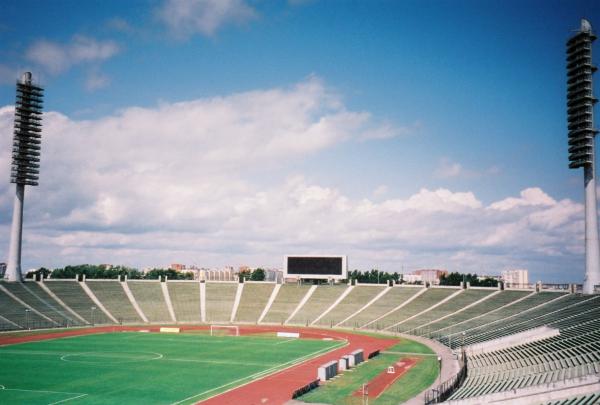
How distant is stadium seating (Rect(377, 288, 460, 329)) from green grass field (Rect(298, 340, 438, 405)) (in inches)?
1003

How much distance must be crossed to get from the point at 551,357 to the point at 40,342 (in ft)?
210

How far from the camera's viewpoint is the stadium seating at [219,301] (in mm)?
102375

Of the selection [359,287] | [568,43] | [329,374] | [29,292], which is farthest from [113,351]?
[568,43]

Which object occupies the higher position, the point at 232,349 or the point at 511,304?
the point at 511,304

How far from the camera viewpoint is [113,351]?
65.9 meters

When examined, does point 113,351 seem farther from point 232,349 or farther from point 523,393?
point 523,393

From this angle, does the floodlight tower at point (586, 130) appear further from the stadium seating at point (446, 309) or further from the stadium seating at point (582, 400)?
the stadium seating at point (582, 400)

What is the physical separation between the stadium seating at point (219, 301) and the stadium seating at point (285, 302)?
8.59 metres

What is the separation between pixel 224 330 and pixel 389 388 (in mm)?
48899

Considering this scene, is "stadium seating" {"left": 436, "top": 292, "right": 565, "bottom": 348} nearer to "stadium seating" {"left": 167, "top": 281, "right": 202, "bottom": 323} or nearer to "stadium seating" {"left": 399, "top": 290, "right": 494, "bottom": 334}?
"stadium seating" {"left": 399, "top": 290, "right": 494, "bottom": 334}

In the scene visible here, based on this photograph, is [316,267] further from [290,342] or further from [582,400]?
[582,400]

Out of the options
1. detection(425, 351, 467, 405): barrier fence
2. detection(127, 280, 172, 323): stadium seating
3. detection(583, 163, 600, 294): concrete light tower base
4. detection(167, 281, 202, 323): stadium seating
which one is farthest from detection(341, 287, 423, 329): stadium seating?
detection(425, 351, 467, 405): barrier fence

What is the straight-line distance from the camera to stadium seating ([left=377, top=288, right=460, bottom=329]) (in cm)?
9081

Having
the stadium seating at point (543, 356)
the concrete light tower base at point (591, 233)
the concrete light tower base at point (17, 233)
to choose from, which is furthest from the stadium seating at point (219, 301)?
the concrete light tower base at point (591, 233)
